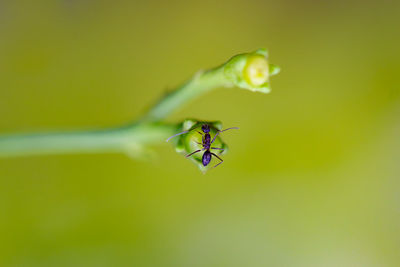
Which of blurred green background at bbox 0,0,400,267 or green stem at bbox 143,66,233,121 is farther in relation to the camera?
blurred green background at bbox 0,0,400,267

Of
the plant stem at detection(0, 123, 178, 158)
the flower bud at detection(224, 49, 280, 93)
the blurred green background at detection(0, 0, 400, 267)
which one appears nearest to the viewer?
the flower bud at detection(224, 49, 280, 93)

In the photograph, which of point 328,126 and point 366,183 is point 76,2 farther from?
point 366,183

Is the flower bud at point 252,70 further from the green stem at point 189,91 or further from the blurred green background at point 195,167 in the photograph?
the blurred green background at point 195,167

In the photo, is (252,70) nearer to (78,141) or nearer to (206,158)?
(206,158)

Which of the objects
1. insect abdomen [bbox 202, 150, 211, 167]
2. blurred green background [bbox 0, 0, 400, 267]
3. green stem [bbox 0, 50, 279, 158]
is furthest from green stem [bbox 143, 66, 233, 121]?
A: blurred green background [bbox 0, 0, 400, 267]

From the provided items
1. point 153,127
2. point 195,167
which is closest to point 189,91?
point 153,127

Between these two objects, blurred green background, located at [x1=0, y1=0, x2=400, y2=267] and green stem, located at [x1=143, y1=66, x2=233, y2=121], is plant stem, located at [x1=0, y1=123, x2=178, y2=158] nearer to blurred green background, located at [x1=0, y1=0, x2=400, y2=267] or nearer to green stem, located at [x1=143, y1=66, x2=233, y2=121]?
green stem, located at [x1=143, y1=66, x2=233, y2=121]
